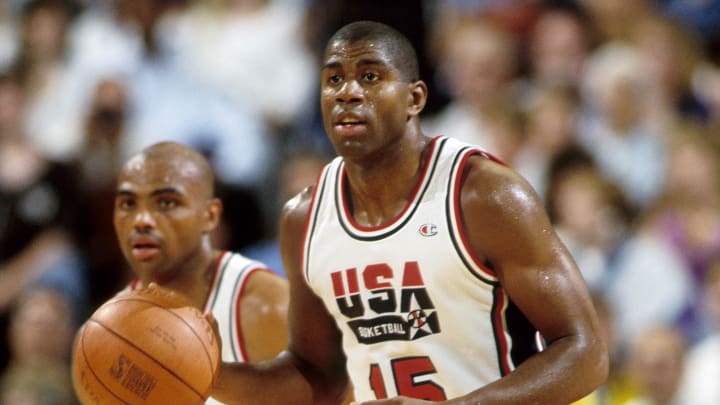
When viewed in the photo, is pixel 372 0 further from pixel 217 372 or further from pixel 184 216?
pixel 217 372

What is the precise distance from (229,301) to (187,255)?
0.26 metres

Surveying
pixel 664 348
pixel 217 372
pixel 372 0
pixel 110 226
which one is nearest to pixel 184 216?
pixel 217 372

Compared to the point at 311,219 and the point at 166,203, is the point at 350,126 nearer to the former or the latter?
the point at 311,219

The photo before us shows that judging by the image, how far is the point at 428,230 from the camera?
421 centimetres

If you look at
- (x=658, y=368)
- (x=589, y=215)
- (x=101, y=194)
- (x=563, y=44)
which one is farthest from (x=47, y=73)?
(x=658, y=368)

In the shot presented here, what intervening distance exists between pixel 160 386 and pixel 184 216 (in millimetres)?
1151

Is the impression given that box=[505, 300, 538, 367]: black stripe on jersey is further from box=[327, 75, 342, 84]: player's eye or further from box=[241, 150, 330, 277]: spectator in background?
box=[241, 150, 330, 277]: spectator in background

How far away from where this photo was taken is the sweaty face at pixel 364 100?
13.7 ft

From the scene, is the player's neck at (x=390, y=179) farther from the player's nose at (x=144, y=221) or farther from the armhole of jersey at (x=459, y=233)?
the player's nose at (x=144, y=221)

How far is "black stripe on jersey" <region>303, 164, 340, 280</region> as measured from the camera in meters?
4.53

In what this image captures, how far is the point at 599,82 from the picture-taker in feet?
27.5

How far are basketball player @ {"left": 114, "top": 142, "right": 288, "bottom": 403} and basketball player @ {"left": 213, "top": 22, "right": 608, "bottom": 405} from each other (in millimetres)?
617

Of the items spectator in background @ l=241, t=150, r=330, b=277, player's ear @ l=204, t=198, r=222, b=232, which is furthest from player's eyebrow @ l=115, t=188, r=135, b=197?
spectator in background @ l=241, t=150, r=330, b=277

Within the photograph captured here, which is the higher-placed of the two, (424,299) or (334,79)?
(334,79)
